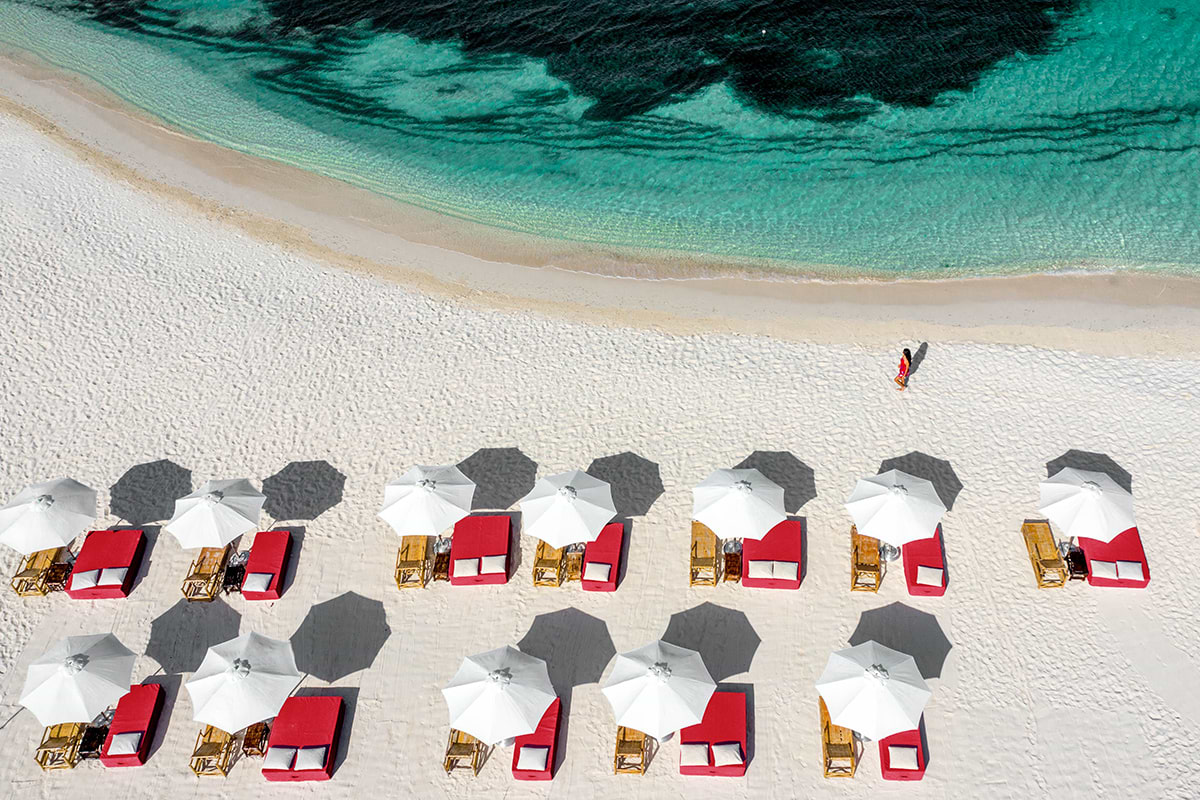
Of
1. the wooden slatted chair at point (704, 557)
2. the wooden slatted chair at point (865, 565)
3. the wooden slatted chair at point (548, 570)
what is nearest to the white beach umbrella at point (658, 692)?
the wooden slatted chair at point (704, 557)

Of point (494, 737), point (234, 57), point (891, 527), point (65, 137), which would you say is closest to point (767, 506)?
point (891, 527)

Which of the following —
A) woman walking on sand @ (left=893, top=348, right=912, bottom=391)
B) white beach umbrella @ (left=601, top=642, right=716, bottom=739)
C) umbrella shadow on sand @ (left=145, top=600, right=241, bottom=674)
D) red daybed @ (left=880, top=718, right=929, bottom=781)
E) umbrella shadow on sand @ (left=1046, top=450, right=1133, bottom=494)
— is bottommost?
red daybed @ (left=880, top=718, right=929, bottom=781)

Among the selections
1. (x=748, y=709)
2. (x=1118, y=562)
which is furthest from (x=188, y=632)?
(x=1118, y=562)

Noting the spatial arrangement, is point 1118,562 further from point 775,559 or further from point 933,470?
point 775,559

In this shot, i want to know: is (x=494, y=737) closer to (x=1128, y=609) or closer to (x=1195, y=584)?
(x=1128, y=609)

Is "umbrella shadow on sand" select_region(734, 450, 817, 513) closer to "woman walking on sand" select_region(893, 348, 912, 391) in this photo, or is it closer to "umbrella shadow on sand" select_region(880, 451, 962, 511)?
"umbrella shadow on sand" select_region(880, 451, 962, 511)

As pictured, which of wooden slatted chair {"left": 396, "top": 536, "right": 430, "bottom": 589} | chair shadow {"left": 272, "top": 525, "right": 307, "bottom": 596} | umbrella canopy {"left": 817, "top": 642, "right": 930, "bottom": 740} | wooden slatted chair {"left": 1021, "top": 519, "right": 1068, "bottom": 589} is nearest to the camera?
umbrella canopy {"left": 817, "top": 642, "right": 930, "bottom": 740}

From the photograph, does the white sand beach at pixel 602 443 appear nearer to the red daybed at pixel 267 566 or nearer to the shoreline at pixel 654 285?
the shoreline at pixel 654 285

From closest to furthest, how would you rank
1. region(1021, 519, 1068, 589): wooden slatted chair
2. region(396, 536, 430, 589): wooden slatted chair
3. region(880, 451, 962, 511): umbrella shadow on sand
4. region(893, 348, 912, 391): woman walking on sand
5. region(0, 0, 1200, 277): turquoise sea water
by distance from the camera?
region(1021, 519, 1068, 589): wooden slatted chair → region(396, 536, 430, 589): wooden slatted chair → region(880, 451, 962, 511): umbrella shadow on sand → region(893, 348, 912, 391): woman walking on sand → region(0, 0, 1200, 277): turquoise sea water

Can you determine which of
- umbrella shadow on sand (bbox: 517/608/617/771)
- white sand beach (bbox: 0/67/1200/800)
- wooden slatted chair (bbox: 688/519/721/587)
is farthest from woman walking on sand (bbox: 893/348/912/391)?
umbrella shadow on sand (bbox: 517/608/617/771)
